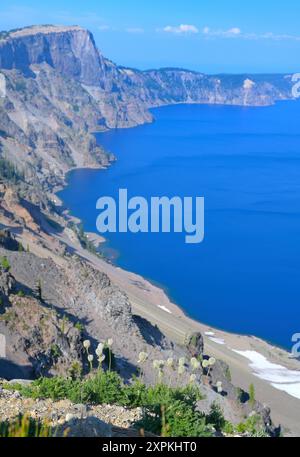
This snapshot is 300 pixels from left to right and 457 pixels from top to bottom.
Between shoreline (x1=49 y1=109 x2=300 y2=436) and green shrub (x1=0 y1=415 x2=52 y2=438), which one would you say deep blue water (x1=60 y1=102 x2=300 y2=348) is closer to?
shoreline (x1=49 y1=109 x2=300 y2=436)

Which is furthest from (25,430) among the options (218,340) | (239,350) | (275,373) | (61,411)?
(218,340)

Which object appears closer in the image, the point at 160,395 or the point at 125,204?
the point at 160,395

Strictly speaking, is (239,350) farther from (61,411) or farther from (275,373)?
(61,411)

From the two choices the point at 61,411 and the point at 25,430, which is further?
the point at 61,411

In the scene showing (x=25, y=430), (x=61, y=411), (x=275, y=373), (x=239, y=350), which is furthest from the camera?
(x=239, y=350)

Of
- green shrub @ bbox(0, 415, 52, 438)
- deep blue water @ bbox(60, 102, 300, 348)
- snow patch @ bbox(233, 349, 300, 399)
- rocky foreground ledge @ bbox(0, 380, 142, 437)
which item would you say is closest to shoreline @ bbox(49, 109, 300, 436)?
snow patch @ bbox(233, 349, 300, 399)

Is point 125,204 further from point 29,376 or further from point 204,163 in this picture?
point 29,376
